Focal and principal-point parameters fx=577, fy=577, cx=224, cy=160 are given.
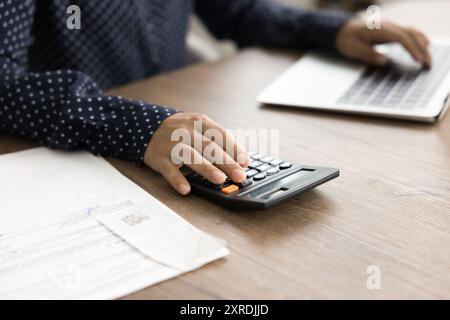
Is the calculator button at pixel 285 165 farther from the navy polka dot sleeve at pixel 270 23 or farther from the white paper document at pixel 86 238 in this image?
the navy polka dot sleeve at pixel 270 23

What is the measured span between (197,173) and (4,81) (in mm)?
351

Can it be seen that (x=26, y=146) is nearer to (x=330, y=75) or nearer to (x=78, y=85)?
(x=78, y=85)

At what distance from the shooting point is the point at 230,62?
1.11m

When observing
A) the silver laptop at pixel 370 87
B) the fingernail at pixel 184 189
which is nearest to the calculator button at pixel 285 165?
the fingernail at pixel 184 189

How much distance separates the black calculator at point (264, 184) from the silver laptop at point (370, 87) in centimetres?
24

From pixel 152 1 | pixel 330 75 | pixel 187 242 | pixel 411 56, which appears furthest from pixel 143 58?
pixel 187 242

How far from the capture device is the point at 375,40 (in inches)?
43.2

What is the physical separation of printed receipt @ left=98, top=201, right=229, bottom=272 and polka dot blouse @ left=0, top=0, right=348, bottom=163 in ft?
0.43

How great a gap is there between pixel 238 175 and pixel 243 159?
4cm

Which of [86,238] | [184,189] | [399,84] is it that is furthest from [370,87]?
[86,238]

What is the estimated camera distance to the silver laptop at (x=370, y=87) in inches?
33.7

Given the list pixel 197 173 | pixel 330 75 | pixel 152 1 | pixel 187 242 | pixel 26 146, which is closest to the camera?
pixel 187 242

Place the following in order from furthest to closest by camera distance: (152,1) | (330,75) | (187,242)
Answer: (152,1), (330,75), (187,242)

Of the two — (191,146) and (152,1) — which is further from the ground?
(152,1)
